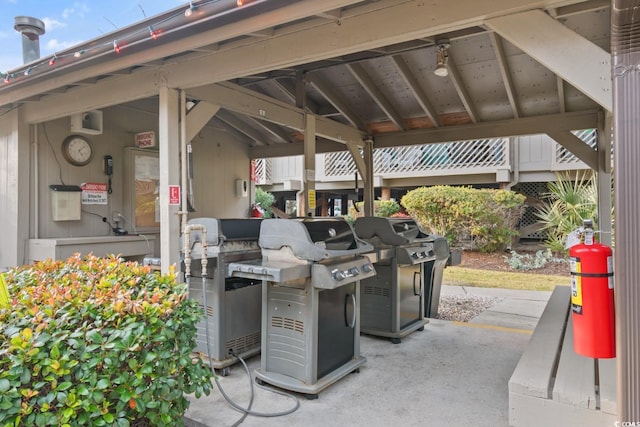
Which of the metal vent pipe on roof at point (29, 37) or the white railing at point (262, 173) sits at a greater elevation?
the metal vent pipe on roof at point (29, 37)

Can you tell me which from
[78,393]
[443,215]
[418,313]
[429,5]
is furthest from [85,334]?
[443,215]

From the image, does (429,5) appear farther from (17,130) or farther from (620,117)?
(17,130)

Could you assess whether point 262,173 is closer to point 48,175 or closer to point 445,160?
point 445,160

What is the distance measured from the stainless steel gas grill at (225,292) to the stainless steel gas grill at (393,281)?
1.21 m

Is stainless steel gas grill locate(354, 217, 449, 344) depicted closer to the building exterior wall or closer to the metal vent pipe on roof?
the building exterior wall

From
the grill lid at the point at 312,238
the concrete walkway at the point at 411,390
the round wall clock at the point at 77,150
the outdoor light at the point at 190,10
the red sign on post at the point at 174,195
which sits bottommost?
Answer: the concrete walkway at the point at 411,390

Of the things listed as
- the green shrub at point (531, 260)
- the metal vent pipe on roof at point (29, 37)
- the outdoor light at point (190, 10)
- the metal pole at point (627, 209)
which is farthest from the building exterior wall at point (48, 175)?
the green shrub at point (531, 260)

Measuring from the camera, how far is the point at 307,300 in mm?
2861

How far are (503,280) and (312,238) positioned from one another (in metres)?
5.85

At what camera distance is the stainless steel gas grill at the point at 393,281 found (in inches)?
160

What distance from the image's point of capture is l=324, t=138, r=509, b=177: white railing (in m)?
10.5

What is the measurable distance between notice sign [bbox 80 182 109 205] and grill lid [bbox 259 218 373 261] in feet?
10.3

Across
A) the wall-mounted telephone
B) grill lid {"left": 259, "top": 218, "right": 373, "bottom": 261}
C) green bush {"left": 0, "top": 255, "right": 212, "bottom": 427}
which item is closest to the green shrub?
grill lid {"left": 259, "top": 218, "right": 373, "bottom": 261}

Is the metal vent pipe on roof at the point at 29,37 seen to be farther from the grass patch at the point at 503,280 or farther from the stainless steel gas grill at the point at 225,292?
the grass patch at the point at 503,280
